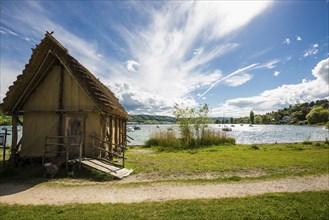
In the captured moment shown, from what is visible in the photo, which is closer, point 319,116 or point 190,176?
point 190,176

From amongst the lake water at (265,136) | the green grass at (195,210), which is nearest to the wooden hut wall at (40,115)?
the green grass at (195,210)

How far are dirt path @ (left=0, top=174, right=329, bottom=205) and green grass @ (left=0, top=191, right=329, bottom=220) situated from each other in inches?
28.4

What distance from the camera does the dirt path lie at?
803 centimetres

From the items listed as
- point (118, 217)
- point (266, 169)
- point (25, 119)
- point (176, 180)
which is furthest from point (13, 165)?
point (266, 169)

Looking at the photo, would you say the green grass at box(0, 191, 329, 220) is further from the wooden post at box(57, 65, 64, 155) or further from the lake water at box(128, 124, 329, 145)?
the lake water at box(128, 124, 329, 145)

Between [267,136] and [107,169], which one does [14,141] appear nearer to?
[107,169]

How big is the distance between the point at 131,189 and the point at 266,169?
8.17m

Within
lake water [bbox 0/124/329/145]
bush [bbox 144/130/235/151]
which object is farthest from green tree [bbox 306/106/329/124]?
bush [bbox 144/130/235/151]

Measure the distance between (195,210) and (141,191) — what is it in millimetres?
2931

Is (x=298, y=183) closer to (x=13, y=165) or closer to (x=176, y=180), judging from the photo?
(x=176, y=180)

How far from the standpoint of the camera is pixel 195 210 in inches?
263

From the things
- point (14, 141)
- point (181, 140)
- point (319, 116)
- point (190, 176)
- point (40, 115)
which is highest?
point (319, 116)

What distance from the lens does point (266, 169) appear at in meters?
13.3

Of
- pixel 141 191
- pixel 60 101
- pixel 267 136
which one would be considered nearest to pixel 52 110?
pixel 60 101
